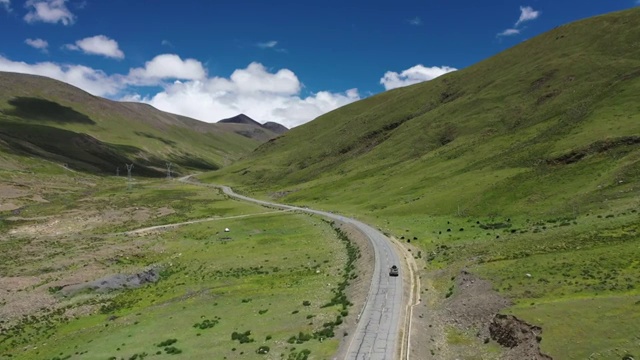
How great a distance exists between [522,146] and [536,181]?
29.8 metres

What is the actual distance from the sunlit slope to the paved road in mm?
34341

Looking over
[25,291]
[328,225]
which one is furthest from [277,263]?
[25,291]

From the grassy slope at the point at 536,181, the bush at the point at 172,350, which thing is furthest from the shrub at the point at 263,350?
the grassy slope at the point at 536,181

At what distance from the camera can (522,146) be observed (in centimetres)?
10919

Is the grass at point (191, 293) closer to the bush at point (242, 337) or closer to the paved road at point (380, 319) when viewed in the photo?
the bush at point (242, 337)

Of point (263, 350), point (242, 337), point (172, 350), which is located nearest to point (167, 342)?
point (172, 350)

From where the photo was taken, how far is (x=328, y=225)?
87688mm

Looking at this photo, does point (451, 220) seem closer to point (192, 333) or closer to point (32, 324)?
point (192, 333)

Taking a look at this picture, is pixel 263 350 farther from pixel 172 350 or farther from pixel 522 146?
pixel 522 146

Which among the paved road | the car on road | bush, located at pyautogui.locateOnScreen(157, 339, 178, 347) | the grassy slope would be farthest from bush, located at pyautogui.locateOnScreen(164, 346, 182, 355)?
the grassy slope

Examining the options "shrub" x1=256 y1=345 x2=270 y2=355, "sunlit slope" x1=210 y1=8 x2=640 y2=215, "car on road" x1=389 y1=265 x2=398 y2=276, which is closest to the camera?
"shrub" x1=256 y1=345 x2=270 y2=355

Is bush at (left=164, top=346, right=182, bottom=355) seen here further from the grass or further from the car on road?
the car on road

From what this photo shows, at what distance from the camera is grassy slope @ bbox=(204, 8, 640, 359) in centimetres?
3661

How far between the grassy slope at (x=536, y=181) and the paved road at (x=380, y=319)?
5.83m
